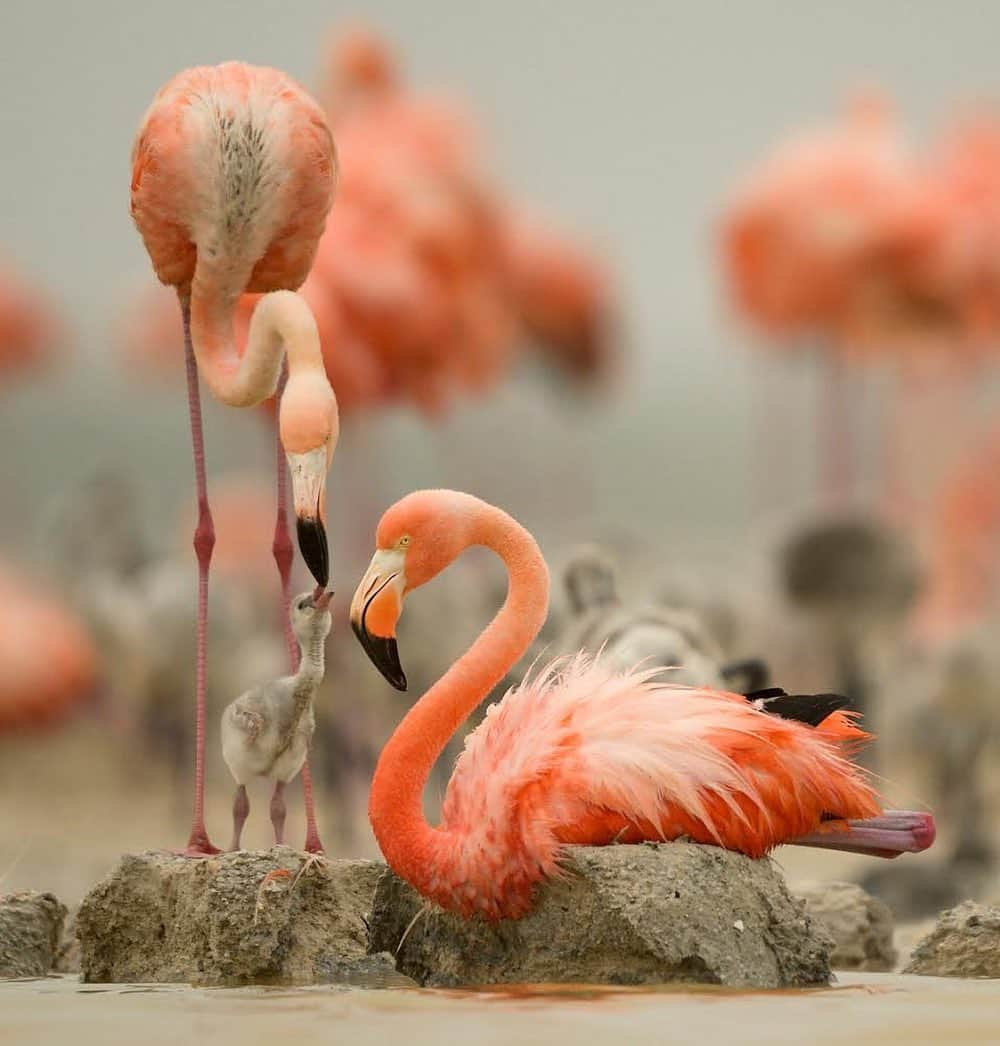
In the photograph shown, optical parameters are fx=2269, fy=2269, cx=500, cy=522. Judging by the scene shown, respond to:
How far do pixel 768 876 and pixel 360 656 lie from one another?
6200 millimetres

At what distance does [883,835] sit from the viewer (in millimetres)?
4418

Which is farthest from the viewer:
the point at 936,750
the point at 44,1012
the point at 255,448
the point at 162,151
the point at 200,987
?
the point at 255,448

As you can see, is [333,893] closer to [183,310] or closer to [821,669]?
[183,310]

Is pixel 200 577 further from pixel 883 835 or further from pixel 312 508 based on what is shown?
pixel 883 835

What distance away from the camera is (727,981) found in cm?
403

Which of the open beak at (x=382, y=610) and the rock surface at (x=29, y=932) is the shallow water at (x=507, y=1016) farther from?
the open beak at (x=382, y=610)

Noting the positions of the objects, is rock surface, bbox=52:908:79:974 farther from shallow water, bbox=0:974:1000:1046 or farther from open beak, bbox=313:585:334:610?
open beak, bbox=313:585:334:610

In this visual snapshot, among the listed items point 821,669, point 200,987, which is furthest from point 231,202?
point 821,669

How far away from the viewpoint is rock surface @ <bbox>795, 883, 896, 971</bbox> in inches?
199

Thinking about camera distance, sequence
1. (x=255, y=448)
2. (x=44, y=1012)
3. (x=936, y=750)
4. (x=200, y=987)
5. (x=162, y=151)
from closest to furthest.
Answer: (x=44, y=1012), (x=200, y=987), (x=162, y=151), (x=936, y=750), (x=255, y=448)

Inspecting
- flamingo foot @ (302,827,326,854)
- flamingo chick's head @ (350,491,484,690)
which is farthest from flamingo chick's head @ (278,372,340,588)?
flamingo foot @ (302,827,326,854)

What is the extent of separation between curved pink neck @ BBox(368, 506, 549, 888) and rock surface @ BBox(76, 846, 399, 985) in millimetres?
253

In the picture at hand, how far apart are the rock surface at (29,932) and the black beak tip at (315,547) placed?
3.57 ft

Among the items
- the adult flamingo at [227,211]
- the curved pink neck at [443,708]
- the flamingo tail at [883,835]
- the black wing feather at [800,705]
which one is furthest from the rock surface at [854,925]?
the adult flamingo at [227,211]
